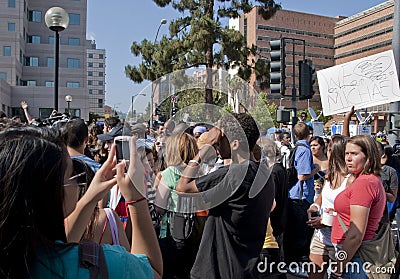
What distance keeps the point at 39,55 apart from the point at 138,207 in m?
53.1

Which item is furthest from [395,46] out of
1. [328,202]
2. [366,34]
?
[366,34]

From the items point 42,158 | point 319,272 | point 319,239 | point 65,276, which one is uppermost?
point 42,158

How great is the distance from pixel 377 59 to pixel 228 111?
17.9 feet

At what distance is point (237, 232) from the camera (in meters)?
2.71

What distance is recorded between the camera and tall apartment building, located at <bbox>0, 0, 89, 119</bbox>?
1795 inches

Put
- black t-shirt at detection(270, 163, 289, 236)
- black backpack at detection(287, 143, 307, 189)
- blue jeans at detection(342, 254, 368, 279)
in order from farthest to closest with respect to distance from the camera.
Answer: black backpack at detection(287, 143, 307, 189) < black t-shirt at detection(270, 163, 289, 236) < blue jeans at detection(342, 254, 368, 279)

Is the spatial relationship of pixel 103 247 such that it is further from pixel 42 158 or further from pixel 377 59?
pixel 377 59

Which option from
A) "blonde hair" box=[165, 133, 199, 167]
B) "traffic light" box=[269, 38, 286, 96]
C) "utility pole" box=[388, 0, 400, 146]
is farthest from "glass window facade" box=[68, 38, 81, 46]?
"blonde hair" box=[165, 133, 199, 167]

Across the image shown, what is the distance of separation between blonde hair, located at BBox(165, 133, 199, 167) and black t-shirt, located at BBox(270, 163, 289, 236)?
1.55 metres

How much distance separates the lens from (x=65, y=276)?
3.88 feet

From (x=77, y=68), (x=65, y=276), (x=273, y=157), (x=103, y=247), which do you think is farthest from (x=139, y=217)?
(x=77, y=68)

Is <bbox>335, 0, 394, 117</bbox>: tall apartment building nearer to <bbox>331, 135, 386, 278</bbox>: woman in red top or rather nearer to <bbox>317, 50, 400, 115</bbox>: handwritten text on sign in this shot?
<bbox>317, 50, 400, 115</bbox>: handwritten text on sign

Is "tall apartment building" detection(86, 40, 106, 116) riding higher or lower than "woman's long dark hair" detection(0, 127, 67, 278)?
higher

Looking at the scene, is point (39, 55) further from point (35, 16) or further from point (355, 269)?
point (355, 269)
